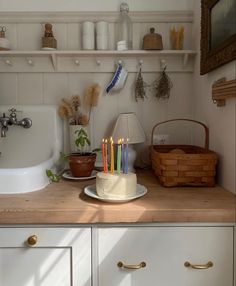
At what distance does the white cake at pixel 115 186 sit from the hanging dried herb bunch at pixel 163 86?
0.64m

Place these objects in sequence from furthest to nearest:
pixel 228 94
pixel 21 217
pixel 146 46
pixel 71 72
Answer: pixel 71 72 → pixel 146 46 → pixel 228 94 → pixel 21 217

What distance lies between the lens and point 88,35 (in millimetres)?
1396

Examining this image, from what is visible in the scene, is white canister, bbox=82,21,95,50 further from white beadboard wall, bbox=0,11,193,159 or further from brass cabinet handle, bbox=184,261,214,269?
brass cabinet handle, bbox=184,261,214,269

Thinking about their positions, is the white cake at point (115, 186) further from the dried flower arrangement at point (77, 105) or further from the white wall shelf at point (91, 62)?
the white wall shelf at point (91, 62)

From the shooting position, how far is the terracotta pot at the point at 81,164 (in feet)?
3.94

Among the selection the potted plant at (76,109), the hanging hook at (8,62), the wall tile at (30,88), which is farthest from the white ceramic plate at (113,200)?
the hanging hook at (8,62)

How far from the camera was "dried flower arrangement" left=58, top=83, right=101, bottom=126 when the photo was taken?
1410 millimetres

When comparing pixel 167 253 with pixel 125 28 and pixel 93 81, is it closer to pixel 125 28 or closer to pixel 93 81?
pixel 93 81

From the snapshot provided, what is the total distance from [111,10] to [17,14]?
0.45 metres

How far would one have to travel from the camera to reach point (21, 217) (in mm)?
852

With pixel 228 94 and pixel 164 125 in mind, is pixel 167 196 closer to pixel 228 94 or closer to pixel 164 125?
pixel 228 94

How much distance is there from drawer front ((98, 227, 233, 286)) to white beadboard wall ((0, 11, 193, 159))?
690 mm

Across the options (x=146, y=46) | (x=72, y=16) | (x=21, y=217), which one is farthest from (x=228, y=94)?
(x=72, y=16)

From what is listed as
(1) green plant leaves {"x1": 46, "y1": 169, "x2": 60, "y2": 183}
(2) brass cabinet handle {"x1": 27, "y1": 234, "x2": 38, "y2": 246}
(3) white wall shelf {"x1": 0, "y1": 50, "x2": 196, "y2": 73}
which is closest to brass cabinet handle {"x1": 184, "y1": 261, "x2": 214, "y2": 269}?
(2) brass cabinet handle {"x1": 27, "y1": 234, "x2": 38, "y2": 246}
